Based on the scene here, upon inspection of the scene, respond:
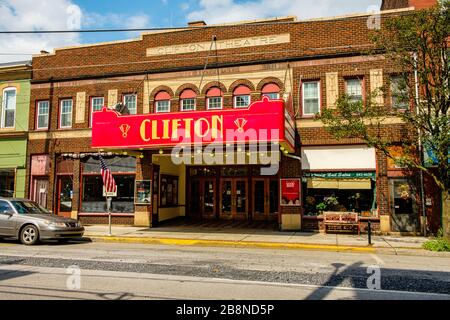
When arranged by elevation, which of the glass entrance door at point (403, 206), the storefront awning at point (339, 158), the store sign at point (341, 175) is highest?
the storefront awning at point (339, 158)

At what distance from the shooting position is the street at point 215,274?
6562 mm

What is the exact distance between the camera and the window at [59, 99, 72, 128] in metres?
20.3

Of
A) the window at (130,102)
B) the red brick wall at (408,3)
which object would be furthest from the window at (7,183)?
the red brick wall at (408,3)

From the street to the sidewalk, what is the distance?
0.80m

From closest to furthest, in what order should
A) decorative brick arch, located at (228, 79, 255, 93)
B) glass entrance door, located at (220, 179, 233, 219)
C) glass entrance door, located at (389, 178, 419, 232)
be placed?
glass entrance door, located at (389, 178, 419, 232)
decorative brick arch, located at (228, 79, 255, 93)
glass entrance door, located at (220, 179, 233, 219)

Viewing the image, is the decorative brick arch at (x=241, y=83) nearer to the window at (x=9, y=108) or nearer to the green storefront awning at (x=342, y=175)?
the green storefront awning at (x=342, y=175)

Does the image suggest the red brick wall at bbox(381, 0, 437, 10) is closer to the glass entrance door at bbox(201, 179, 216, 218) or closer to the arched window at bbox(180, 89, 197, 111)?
the arched window at bbox(180, 89, 197, 111)

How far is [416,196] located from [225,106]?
885 centimetres

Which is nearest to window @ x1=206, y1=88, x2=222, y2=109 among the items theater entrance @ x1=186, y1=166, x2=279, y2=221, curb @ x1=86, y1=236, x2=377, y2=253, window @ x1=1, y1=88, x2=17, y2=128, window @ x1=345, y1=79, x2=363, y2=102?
theater entrance @ x1=186, y1=166, x2=279, y2=221

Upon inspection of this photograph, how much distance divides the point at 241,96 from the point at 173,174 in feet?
19.5

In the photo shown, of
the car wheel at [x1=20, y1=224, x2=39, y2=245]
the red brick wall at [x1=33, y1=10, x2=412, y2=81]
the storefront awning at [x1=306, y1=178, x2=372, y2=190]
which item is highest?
the red brick wall at [x1=33, y1=10, x2=412, y2=81]

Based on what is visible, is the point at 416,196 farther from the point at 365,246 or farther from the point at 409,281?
the point at 409,281

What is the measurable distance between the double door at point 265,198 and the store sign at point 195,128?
18.1ft

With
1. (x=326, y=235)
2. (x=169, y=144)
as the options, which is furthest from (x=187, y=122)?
(x=326, y=235)
